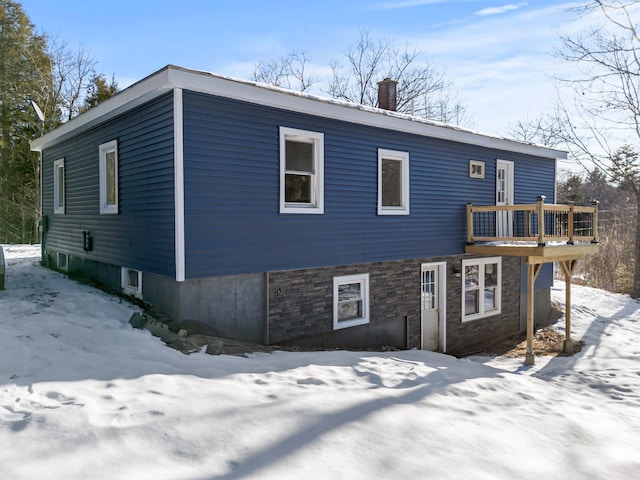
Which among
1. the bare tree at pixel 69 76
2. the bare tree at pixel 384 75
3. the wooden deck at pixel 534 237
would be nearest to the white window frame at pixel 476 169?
the wooden deck at pixel 534 237

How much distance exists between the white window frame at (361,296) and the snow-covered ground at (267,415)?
1.61m

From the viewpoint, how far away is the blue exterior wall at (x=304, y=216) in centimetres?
669

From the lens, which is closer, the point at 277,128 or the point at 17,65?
the point at 277,128

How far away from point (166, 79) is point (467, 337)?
30.0 feet

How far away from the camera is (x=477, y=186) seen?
11242mm

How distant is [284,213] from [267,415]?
4307mm

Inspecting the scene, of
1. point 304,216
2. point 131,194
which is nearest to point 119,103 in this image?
point 131,194

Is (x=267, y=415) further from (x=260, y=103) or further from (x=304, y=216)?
(x=260, y=103)

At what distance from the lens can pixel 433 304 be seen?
10555 millimetres

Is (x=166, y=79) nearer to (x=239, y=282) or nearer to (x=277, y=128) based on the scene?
(x=277, y=128)

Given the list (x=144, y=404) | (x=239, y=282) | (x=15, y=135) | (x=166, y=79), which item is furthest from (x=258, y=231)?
(x=15, y=135)

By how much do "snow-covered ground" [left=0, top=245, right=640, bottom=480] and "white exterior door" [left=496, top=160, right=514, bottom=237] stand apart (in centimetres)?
557

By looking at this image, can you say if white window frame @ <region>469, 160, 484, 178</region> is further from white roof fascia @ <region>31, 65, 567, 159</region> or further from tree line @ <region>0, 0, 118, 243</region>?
tree line @ <region>0, 0, 118, 243</region>

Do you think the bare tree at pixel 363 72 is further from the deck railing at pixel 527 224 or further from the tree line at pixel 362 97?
the deck railing at pixel 527 224
